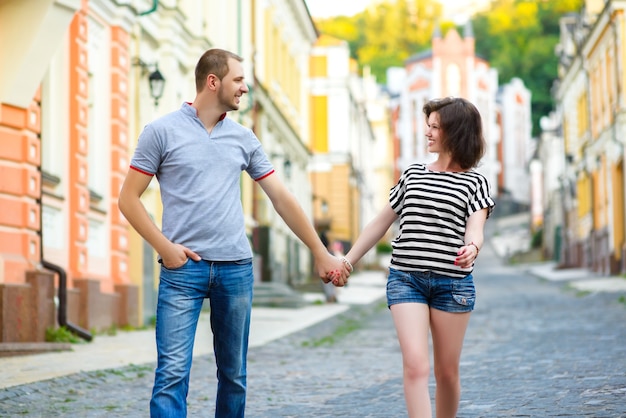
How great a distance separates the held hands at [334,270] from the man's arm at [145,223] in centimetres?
94

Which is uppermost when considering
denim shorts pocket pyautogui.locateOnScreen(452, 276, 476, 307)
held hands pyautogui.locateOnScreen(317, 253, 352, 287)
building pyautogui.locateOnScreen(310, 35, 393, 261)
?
building pyautogui.locateOnScreen(310, 35, 393, 261)

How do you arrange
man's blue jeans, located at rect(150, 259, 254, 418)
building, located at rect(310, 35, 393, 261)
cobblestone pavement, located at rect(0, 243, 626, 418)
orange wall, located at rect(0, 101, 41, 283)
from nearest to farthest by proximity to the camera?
1. man's blue jeans, located at rect(150, 259, 254, 418)
2. cobblestone pavement, located at rect(0, 243, 626, 418)
3. orange wall, located at rect(0, 101, 41, 283)
4. building, located at rect(310, 35, 393, 261)

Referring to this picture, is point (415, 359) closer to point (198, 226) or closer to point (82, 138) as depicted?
point (198, 226)

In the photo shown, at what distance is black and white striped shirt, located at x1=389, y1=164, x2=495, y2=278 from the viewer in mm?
5688

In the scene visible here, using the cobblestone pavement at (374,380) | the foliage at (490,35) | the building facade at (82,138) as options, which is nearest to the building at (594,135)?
the building facade at (82,138)

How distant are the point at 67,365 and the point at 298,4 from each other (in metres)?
28.9

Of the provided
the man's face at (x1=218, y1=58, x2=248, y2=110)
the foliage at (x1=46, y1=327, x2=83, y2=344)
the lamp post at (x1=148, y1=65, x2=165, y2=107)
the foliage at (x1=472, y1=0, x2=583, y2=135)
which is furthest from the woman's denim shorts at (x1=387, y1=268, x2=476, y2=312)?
the foliage at (x1=472, y1=0, x2=583, y2=135)

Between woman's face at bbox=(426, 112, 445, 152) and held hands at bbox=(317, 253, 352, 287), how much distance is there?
75cm

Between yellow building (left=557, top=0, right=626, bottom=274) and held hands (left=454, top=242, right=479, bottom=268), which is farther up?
yellow building (left=557, top=0, right=626, bottom=274)

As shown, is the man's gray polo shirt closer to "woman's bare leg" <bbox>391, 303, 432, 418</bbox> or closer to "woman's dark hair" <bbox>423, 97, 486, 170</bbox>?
"woman's bare leg" <bbox>391, 303, 432, 418</bbox>

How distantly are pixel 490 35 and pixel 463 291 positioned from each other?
11633cm

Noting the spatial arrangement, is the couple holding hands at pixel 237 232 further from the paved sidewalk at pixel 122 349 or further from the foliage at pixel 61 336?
the foliage at pixel 61 336

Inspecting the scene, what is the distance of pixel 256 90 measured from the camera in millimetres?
30609

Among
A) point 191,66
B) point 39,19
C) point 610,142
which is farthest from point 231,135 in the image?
point 610,142
